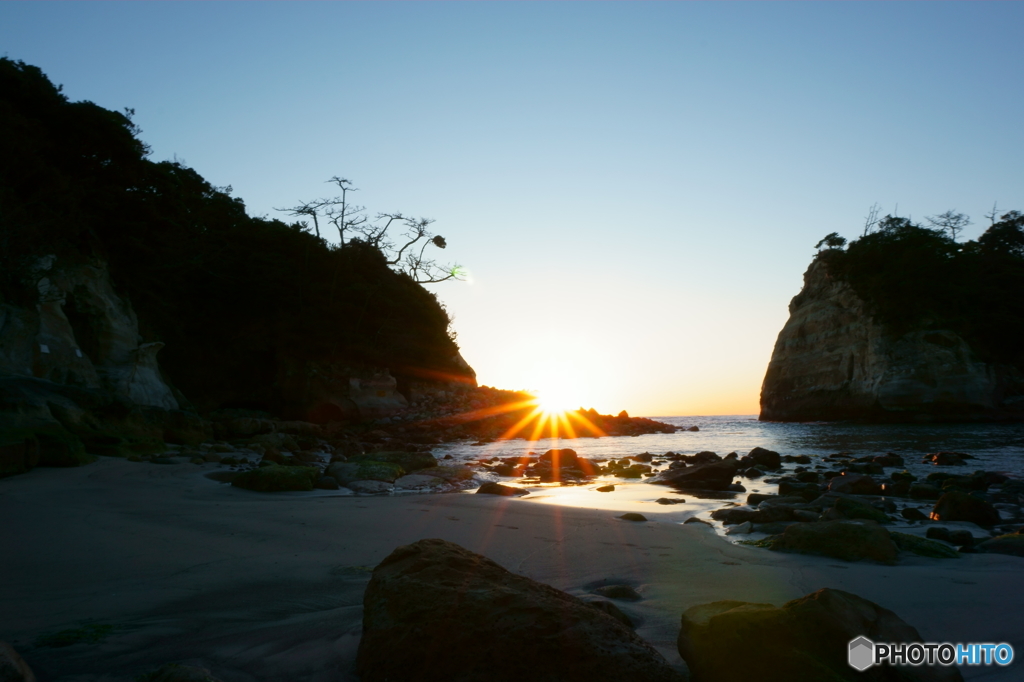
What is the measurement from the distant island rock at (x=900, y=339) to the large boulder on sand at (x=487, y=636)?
3815 centimetres

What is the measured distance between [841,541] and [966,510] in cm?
299

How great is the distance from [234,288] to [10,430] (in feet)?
59.7

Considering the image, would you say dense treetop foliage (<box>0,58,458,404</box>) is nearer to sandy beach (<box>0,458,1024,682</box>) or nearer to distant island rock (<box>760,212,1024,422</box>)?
sandy beach (<box>0,458,1024,682</box>)

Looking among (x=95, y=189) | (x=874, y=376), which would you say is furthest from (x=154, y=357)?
(x=874, y=376)

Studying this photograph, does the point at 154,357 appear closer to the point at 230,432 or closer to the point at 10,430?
the point at 230,432

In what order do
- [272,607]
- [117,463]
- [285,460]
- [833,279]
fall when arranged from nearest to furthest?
[272,607], [117,463], [285,460], [833,279]

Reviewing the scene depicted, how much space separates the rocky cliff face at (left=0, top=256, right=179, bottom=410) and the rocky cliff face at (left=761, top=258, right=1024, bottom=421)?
1487 inches

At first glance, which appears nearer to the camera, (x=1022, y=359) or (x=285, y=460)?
(x=285, y=460)

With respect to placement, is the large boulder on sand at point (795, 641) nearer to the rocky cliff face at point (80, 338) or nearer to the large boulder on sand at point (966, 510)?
the large boulder on sand at point (966, 510)

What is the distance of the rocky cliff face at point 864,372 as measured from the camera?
1229 inches

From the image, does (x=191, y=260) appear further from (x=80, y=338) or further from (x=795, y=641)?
(x=795, y=641)

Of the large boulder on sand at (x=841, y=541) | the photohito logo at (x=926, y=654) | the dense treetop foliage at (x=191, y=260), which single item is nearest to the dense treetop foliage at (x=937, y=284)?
the dense treetop foliage at (x=191, y=260)

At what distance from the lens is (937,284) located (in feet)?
116

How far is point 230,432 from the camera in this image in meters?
16.0
